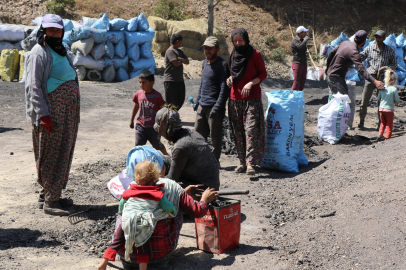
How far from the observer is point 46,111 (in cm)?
361

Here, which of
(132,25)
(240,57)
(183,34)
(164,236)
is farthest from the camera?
(183,34)

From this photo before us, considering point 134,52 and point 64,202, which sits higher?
point 134,52

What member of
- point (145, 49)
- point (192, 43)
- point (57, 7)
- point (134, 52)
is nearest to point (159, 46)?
point (192, 43)

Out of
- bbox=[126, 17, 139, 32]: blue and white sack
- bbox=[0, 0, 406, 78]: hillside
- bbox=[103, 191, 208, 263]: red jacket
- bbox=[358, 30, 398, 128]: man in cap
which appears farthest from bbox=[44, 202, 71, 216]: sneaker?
bbox=[0, 0, 406, 78]: hillside

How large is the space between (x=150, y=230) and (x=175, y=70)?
480cm

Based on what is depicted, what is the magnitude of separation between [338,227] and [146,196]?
1651 mm

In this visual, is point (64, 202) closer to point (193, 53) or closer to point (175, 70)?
point (175, 70)

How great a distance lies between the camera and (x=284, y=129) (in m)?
5.45

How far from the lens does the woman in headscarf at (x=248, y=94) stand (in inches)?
201

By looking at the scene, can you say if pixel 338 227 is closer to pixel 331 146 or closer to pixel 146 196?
pixel 146 196

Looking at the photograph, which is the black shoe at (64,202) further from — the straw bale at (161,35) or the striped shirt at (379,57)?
the straw bale at (161,35)

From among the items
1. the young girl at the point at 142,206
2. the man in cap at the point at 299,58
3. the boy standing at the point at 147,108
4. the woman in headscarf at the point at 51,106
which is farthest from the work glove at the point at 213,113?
the man in cap at the point at 299,58

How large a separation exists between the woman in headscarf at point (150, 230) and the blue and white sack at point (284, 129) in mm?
2681

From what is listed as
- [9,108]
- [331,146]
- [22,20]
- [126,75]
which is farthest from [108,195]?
[22,20]
